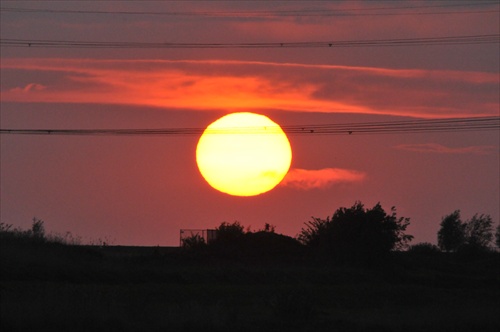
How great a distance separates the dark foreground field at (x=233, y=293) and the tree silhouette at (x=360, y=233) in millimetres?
1785

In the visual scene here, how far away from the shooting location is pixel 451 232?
486 feet

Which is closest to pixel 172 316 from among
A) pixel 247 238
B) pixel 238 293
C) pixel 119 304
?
pixel 119 304

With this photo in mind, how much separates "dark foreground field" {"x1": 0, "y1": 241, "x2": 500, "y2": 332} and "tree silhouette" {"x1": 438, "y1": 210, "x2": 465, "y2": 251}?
171ft

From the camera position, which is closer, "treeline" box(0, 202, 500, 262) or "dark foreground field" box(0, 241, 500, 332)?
"dark foreground field" box(0, 241, 500, 332)

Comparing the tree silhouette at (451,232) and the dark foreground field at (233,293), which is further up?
the tree silhouette at (451,232)

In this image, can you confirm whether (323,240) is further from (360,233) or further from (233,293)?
(233,293)

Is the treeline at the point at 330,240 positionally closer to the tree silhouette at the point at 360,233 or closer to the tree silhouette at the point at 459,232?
the tree silhouette at the point at 360,233

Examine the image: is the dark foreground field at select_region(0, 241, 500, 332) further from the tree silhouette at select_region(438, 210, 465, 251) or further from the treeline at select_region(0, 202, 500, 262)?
the tree silhouette at select_region(438, 210, 465, 251)

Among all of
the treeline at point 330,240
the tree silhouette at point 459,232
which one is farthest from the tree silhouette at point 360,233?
the tree silhouette at point 459,232

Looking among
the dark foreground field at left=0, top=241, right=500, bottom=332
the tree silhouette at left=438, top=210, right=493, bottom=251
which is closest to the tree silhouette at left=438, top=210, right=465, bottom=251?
the tree silhouette at left=438, top=210, right=493, bottom=251

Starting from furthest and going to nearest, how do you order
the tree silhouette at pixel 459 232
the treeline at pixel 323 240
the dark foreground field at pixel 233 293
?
the tree silhouette at pixel 459 232 < the treeline at pixel 323 240 < the dark foreground field at pixel 233 293

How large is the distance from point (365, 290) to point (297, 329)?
23.0 m

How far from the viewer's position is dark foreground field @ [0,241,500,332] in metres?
35.2

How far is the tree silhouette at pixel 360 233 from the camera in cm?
8419
